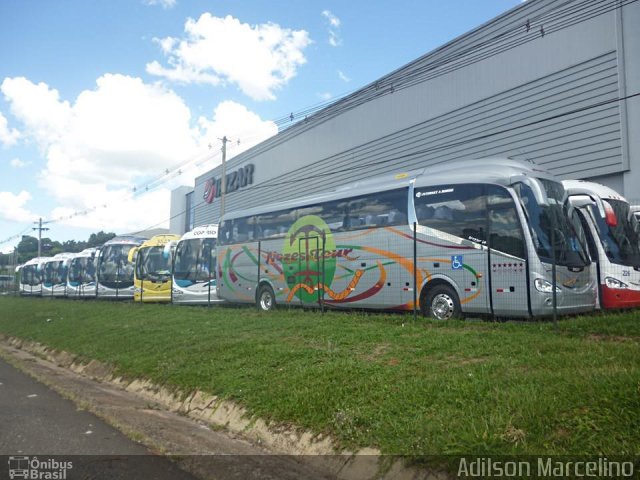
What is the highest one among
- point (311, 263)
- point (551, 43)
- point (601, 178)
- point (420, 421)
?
point (551, 43)

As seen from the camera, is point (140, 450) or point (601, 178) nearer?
point (140, 450)

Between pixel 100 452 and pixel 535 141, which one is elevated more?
pixel 535 141

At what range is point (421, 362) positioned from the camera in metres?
7.03

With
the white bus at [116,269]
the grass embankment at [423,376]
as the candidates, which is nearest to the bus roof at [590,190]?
the grass embankment at [423,376]

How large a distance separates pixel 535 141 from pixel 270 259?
10.9 m

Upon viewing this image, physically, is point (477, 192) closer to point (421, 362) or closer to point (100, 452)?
point (421, 362)

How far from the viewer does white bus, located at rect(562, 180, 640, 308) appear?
11.5m

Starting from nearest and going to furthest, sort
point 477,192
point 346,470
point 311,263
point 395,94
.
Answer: point 346,470 → point 477,192 → point 311,263 → point 395,94

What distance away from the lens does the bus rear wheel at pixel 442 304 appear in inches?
448

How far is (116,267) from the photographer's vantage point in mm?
29906

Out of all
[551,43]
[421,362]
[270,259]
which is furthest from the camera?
[551,43]

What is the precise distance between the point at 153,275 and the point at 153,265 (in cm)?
49

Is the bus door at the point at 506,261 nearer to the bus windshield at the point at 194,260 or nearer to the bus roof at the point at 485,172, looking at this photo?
the bus roof at the point at 485,172

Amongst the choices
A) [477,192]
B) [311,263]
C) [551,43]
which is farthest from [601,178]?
[311,263]
